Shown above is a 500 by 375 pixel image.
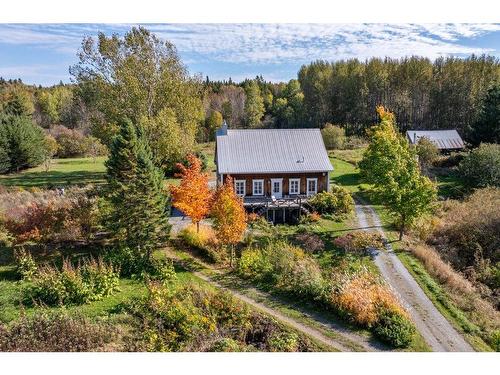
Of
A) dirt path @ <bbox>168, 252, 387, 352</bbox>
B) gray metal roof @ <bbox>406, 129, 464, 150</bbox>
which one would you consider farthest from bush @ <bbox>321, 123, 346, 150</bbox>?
dirt path @ <bbox>168, 252, 387, 352</bbox>

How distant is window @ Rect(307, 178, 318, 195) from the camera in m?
27.3

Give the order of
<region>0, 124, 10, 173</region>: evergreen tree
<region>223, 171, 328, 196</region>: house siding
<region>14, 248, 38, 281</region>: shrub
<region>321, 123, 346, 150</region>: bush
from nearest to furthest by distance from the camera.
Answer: <region>14, 248, 38, 281</region>: shrub → <region>223, 171, 328, 196</region>: house siding → <region>0, 124, 10, 173</region>: evergreen tree → <region>321, 123, 346, 150</region>: bush

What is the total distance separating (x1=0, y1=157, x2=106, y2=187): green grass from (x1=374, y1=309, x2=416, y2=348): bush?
2772 cm

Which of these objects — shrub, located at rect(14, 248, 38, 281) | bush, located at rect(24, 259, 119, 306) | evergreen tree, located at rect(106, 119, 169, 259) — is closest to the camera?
bush, located at rect(24, 259, 119, 306)

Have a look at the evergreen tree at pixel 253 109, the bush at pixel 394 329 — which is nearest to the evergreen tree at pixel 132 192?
the bush at pixel 394 329

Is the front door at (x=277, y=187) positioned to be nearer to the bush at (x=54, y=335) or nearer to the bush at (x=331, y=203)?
the bush at (x=331, y=203)

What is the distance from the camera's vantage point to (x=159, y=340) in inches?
504

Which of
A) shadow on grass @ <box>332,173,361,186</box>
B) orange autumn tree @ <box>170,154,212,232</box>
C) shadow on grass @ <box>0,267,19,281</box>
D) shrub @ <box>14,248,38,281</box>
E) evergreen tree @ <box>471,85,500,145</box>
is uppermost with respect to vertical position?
evergreen tree @ <box>471,85,500,145</box>

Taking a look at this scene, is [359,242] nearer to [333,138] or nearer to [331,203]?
[331,203]

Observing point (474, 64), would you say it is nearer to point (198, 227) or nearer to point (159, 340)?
point (198, 227)

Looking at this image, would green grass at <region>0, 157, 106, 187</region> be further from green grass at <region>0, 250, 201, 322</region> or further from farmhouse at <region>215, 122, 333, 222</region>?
green grass at <region>0, 250, 201, 322</region>

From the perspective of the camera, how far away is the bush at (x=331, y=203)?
26391 mm

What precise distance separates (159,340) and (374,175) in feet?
47.5

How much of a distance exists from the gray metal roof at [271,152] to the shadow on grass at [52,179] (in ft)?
40.4
